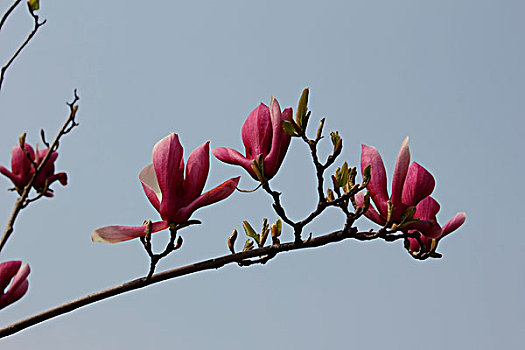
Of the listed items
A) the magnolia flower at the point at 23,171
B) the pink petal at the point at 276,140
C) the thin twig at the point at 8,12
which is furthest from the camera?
the magnolia flower at the point at 23,171

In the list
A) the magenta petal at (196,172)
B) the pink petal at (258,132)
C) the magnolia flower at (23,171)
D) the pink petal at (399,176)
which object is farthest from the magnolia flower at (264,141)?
the magnolia flower at (23,171)

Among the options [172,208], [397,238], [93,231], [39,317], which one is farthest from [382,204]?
[39,317]

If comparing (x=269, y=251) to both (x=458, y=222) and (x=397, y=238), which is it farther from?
(x=458, y=222)

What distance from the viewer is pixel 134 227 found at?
1.09m

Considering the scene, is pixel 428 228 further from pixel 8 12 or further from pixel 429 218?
pixel 8 12

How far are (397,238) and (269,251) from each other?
0.26 meters

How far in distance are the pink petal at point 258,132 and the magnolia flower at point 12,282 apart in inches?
19.1

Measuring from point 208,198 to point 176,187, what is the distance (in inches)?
2.4

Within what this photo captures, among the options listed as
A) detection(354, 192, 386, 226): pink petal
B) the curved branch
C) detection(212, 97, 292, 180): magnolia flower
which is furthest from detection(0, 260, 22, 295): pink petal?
detection(354, 192, 386, 226): pink petal

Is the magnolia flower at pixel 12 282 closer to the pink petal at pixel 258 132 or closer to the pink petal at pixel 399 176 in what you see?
the pink petal at pixel 258 132

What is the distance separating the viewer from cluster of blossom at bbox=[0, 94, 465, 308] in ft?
3.61

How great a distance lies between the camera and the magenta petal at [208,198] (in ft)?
3.59

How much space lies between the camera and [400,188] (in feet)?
3.97

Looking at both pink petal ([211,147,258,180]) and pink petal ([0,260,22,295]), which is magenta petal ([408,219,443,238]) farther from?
pink petal ([0,260,22,295])
